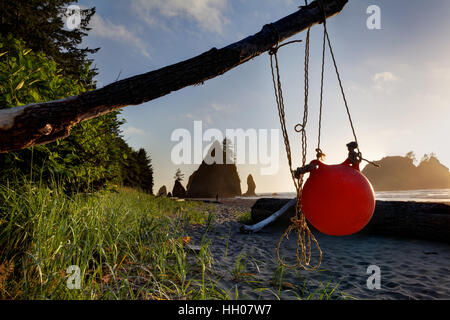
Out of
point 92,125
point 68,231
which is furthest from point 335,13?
point 92,125

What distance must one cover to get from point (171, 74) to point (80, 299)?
79.4 inches

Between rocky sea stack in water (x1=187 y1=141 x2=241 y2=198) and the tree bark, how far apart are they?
156 feet

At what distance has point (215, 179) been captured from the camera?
5119 centimetres

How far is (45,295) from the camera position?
76.5 inches

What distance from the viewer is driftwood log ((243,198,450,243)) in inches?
225

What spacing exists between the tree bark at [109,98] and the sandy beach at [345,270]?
236 cm

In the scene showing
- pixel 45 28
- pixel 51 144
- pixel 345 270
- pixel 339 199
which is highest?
pixel 45 28

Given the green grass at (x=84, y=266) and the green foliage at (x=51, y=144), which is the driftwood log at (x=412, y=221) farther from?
the green foliage at (x=51, y=144)

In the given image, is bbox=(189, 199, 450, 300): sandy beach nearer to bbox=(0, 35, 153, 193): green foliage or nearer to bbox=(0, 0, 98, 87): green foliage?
bbox=(0, 35, 153, 193): green foliage

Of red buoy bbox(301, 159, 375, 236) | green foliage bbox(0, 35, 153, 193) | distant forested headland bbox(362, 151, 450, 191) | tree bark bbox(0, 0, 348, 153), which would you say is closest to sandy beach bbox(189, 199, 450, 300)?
red buoy bbox(301, 159, 375, 236)

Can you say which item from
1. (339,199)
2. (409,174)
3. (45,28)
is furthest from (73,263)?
(409,174)

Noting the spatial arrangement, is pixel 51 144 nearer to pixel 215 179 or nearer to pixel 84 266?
pixel 84 266

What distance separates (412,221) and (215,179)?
45737 mm

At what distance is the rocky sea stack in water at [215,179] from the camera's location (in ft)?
162
